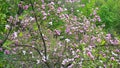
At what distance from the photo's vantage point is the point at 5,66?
5168mm

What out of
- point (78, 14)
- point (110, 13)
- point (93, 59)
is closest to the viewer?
point (93, 59)

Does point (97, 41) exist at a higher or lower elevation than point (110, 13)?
higher

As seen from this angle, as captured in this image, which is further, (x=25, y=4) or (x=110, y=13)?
(x=110, y=13)

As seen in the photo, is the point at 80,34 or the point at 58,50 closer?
the point at 58,50

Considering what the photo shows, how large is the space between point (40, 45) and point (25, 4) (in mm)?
978

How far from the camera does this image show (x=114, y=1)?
18.0 m

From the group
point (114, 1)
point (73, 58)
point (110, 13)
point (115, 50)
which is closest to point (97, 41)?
point (115, 50)

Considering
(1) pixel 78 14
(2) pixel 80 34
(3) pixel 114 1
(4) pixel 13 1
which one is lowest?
(3) pixel 114 1

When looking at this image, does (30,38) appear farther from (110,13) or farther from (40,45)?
(110,13)

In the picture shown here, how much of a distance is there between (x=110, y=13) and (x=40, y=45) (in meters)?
11.4

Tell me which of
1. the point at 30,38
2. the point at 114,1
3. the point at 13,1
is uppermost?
the point at 13,1

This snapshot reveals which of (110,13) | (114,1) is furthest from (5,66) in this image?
(114,1)

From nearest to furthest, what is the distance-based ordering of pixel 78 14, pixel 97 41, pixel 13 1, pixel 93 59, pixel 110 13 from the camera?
1. pixel 93 59
2. pixel 13 1
3. pixel 97 41
4. pixel 78 14
5. pixel 110 13

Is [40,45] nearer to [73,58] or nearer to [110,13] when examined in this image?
[73,58]
